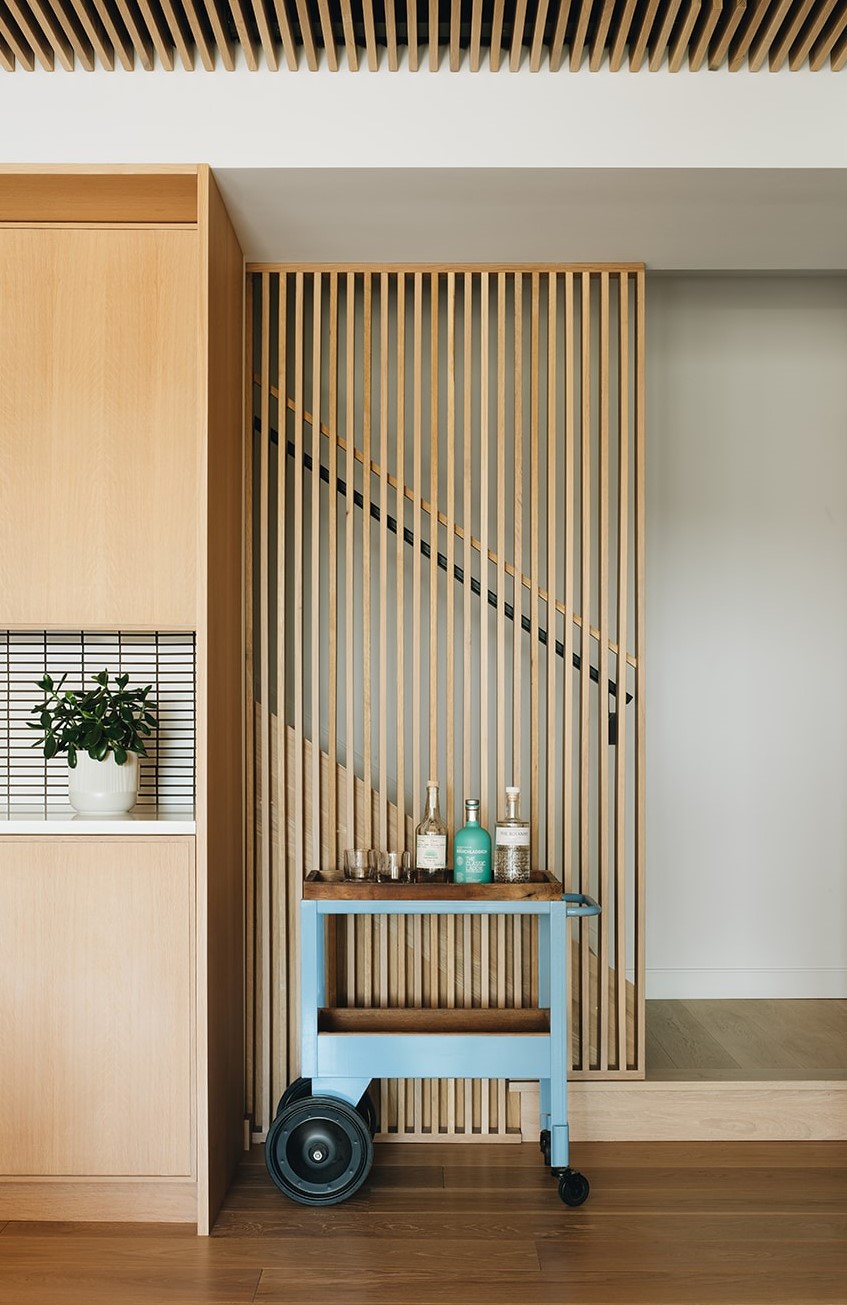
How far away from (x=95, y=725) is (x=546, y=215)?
179 centimetres

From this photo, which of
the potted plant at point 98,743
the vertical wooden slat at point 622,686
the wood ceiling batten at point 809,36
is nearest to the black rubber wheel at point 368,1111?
the vertical wooden slat at point 622,686

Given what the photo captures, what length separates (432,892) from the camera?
2.84 meters

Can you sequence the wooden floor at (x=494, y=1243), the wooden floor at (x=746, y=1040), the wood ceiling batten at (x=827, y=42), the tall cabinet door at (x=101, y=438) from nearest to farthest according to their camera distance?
the wooden floor at (x=494, y=1243) → the wood ceiling batten at (x=827, y=42) → the tall cabinet door at (x=101, y=438) → the wooden floor at (x=746, y=1040)

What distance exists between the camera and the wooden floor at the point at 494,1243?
7.72ft

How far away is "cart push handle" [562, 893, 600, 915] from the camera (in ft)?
9.64

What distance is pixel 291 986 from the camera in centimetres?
323

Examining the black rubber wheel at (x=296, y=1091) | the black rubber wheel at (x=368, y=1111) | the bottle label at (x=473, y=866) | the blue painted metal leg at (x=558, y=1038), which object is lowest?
the black rubber wheel at (x=368, y=1111)

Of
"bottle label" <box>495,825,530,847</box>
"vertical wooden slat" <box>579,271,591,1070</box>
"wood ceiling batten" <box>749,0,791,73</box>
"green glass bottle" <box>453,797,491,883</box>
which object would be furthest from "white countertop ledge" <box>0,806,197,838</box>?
"wood ceiling batten" <box>749,0,791,73</box>

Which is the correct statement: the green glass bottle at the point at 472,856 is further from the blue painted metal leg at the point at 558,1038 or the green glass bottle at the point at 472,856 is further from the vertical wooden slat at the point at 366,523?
the vertical wooden slat at the point at 366,523

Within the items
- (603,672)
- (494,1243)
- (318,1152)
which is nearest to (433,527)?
(603,672)

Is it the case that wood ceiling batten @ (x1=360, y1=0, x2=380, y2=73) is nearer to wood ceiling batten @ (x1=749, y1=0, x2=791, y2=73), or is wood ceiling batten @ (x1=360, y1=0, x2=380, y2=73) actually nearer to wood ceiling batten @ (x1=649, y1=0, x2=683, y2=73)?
wood ceiling batten @ (x1=649, y1=0, x2=683, y2=73)

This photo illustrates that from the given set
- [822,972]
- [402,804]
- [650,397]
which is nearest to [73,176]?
[402,804]

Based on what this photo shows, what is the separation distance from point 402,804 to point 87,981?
100 centimetres

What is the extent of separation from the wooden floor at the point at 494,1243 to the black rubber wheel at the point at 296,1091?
218mm
